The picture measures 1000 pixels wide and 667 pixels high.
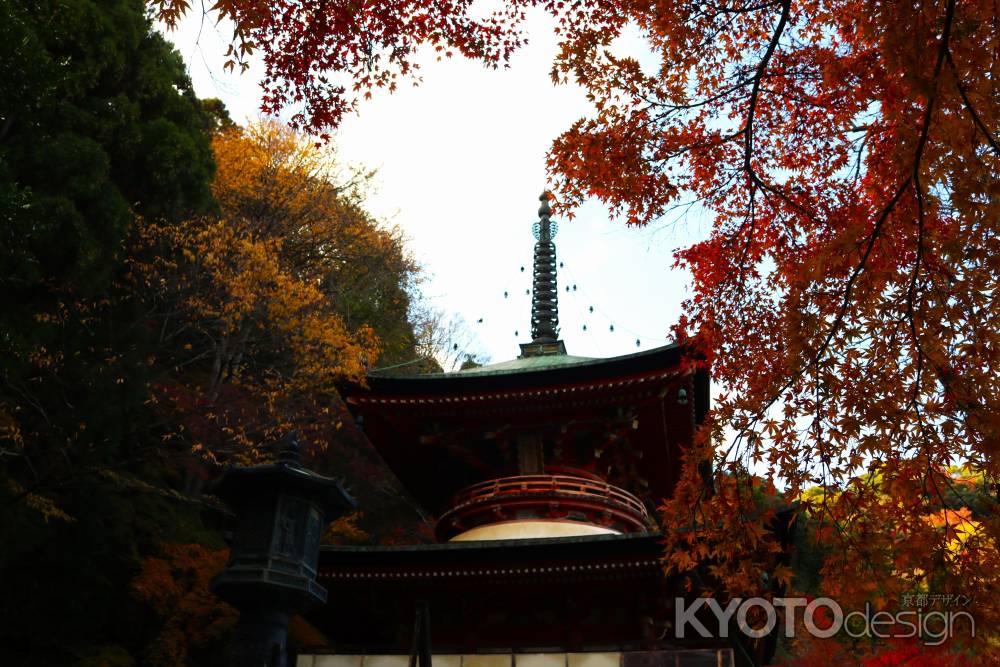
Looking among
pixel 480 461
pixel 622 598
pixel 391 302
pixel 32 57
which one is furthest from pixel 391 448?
pixel 391 302

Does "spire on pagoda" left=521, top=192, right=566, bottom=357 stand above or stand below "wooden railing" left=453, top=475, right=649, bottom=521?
above

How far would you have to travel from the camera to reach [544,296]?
18.9m

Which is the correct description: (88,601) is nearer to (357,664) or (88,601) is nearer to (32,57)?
(357,664)

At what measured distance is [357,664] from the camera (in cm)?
1068

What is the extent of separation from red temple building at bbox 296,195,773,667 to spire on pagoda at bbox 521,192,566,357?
1430 millimetres

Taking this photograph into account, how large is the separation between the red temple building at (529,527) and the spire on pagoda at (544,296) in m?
1.43

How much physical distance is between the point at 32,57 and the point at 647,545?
449 inches

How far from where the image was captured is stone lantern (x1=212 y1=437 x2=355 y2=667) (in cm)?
611

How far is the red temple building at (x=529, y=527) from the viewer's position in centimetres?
1048

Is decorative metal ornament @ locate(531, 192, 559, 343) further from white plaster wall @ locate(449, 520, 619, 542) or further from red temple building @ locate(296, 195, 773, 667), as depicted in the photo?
white plaster wall @ locate(449, 520, 619, 542)

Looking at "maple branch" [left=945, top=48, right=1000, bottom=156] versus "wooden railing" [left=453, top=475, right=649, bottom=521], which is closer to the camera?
"maple branch" [left=945, top=48, right=1000, bottom=156]

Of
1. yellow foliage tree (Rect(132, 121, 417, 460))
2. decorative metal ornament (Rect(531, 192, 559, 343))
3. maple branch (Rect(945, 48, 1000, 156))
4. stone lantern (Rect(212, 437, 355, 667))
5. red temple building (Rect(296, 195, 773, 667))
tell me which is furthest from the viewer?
decorative metal ornament (Rect(531, 192, 559, 343))

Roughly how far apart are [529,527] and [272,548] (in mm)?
6073

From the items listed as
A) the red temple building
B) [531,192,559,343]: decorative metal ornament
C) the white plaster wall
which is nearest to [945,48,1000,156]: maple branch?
the red temple building
